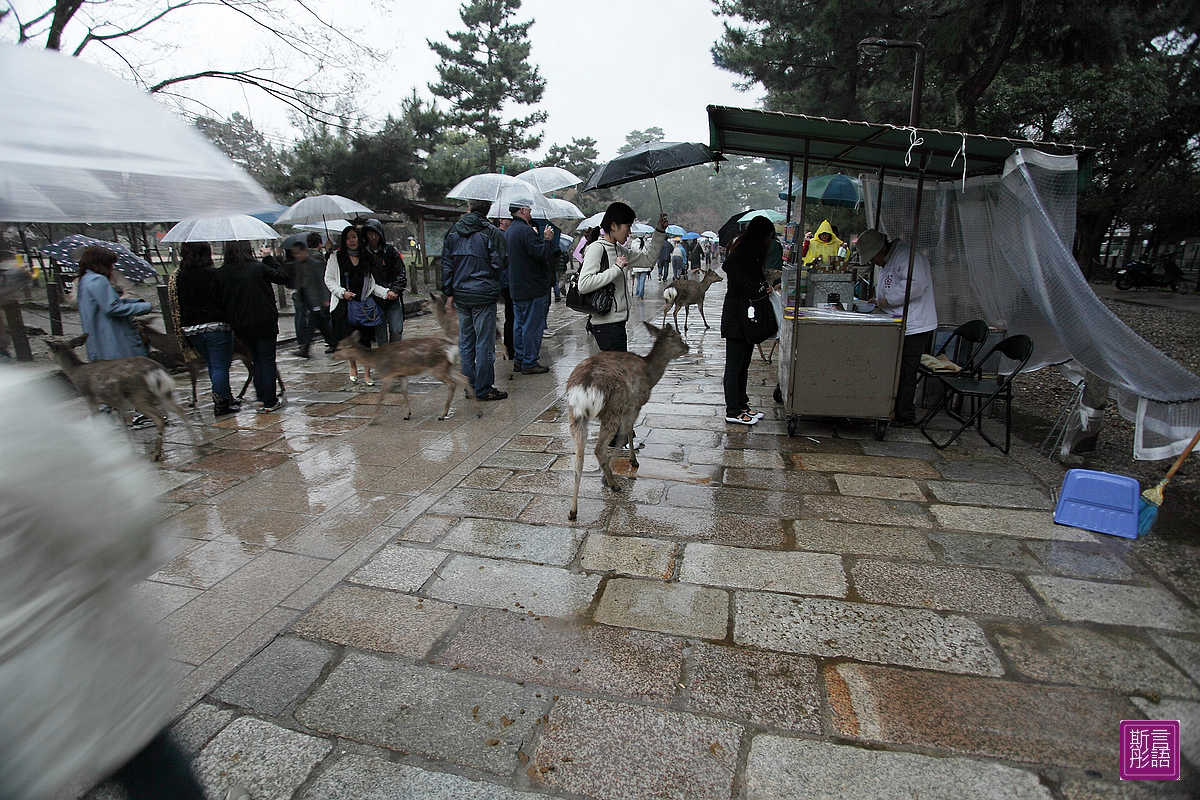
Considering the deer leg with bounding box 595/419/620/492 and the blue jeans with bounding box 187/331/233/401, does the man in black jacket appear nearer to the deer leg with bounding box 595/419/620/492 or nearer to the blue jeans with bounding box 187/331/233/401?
the blue jeans with bounding box 187/331/233/401

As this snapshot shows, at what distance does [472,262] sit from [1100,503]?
17.9ft

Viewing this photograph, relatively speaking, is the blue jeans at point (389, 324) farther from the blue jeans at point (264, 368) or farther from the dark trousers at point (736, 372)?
the dark trousers at point (736, 372)

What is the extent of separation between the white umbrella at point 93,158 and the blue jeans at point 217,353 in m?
4.89

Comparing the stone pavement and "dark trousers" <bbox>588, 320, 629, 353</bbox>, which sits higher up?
"dark trousers" <bbox>588, 320, 629, 353</bbox>

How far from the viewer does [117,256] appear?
17.5ft

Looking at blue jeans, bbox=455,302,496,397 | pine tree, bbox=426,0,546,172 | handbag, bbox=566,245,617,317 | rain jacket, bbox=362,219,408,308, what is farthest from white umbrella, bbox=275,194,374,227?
pine tree, bbox=426,0,546,172

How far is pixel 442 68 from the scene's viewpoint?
26.3m

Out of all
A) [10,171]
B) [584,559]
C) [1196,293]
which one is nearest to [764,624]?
[584,559]

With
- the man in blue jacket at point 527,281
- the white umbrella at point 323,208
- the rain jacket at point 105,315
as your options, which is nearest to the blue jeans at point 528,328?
the man in blue jacket at point 527,281

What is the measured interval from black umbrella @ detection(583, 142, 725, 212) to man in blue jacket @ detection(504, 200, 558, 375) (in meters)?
0.79

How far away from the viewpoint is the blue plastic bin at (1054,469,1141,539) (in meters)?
3.48

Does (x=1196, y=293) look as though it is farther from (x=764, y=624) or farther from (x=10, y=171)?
(x=10, y=171)

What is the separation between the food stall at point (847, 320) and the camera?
429 cm

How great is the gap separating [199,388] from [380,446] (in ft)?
12.4
